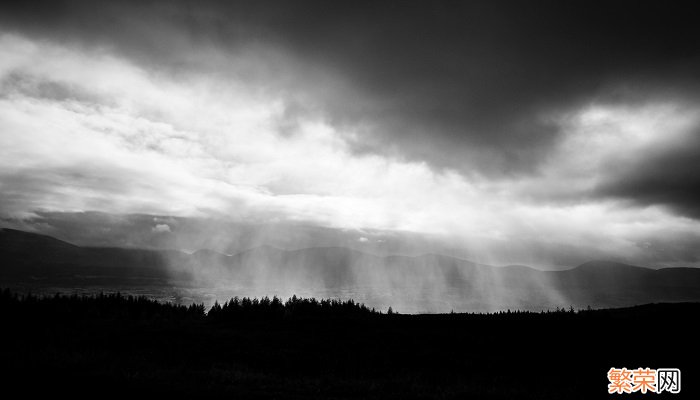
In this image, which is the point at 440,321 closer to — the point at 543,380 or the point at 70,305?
the point at 543,380

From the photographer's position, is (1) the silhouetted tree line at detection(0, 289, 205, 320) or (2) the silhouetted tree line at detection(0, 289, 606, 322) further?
(2) the silhouetted tree line at detection(0, 289, 606, 322)

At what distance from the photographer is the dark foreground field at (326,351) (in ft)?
47.3

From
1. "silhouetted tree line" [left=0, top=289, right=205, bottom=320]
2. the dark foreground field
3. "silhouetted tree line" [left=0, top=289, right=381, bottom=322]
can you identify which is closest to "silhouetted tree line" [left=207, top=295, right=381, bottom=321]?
"silhouetted tree line" [left=0, top=289, right=381, bottom=322]

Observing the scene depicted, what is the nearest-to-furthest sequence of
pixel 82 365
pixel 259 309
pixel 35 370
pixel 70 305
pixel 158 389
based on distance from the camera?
1. pixel 158 389
2. pixel 35 370
3. pixel 82 365
4. pixel 70 305
5. pixel 259 309

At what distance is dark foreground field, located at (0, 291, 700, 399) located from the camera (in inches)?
567

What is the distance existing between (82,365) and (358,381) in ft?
38.0

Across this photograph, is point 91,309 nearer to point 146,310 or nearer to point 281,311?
point 146,310

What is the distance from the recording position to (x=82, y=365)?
1609 cm

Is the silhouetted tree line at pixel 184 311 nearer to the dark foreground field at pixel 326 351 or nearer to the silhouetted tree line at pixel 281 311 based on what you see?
the silhouetted tree line at pixel 281 311

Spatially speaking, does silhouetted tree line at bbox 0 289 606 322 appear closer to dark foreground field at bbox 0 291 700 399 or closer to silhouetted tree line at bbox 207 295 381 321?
silhouetted tree line at bbox 207 295 381 321

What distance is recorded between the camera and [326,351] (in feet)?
77.6

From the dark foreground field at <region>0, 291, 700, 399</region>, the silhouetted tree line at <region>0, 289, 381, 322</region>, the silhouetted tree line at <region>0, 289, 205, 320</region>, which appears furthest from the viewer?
the silhouetted tree line at <region>0, 289, 381, 322</region>

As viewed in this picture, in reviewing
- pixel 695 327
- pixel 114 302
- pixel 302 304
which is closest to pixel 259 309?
pixel 302 304

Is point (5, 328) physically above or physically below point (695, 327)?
below
